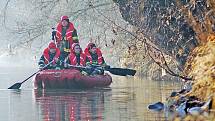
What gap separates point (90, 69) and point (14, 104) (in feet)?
34.3

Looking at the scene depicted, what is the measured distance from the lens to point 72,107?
19.9 meters

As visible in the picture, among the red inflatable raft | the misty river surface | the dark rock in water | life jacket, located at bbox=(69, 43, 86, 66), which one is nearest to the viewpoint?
the misty river surface

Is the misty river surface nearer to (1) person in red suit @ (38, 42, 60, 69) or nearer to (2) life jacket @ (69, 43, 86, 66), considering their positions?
(1) person in red suit @ (38, 42, 60, 69)

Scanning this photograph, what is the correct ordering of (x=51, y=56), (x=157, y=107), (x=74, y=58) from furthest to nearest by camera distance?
(x=51, y=56)
(x=74, y=58)
(x=157, y=107)

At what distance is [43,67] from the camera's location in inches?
1250

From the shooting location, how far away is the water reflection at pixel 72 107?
55.5 feet

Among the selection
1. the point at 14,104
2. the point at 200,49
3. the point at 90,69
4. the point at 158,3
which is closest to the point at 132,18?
the point at 158,3

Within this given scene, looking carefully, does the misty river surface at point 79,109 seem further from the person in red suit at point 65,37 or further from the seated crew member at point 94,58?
the seated crew member at point 94,58

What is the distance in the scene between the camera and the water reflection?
16.9 metres

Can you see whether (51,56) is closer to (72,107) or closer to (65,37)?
(65,37)

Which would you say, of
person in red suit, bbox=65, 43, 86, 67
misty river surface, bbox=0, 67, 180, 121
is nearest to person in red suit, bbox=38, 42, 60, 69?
person in red suit, bbox=65, 43, 86, 67

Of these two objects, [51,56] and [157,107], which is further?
[51,56]

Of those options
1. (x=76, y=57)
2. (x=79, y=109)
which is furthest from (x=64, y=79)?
(x=79, y=109)

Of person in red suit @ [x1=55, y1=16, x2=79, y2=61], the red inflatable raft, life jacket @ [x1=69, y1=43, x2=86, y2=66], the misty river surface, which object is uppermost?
person in red suit @ [x1=55, y1=16, x2=79, y2=61]
